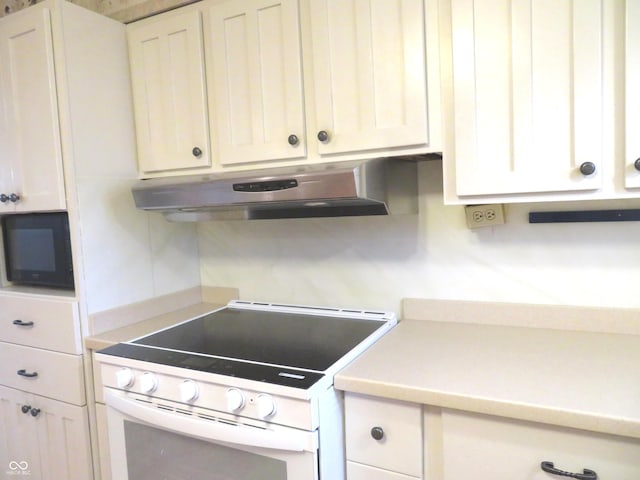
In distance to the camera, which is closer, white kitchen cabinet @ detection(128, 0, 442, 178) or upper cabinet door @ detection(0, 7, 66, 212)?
white kitchen cabinet @ detection(128, 0, 442, 178)

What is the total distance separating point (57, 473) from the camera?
1643 millimetres

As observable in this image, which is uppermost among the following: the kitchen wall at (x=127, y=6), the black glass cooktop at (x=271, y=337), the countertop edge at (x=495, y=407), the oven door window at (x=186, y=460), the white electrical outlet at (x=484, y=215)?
the kitchen wall at (x=127, y=6)

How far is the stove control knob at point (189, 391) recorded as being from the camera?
1165mm

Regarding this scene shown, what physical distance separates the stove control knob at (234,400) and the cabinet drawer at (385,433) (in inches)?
10.7

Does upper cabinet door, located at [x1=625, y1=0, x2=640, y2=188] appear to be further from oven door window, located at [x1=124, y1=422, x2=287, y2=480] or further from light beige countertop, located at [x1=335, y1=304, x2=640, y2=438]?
oven door window, located at [x1=124, y1=422, x2=287, y2=480]

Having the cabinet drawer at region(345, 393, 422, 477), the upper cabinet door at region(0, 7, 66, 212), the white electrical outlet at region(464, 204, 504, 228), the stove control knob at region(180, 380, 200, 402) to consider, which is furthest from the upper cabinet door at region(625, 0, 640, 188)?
the upper cabinet door at region(0, 7, 66, 212)

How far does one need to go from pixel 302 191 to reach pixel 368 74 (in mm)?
395

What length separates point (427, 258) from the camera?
60.9 inches

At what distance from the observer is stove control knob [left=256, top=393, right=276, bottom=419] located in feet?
3.46

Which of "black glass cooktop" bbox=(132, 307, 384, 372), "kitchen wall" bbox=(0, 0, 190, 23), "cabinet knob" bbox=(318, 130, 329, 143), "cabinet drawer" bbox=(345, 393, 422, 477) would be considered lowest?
"cabinet drawer" bbox=(345, 393, 422, 477)

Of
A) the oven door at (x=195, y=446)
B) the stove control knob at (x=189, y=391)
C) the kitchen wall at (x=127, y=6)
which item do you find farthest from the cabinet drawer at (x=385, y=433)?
the kitchen wall at (x=127, y=6)

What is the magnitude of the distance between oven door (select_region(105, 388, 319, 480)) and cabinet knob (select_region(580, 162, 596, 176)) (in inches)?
35.6

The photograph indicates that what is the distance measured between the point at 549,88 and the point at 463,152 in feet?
0.81

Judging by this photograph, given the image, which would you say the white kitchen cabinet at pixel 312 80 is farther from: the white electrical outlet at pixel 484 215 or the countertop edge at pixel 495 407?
the countertop edge at pixel 495 407
